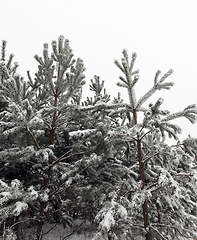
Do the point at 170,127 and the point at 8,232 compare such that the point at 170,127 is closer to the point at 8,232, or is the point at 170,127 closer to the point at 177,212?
the point at 177,212

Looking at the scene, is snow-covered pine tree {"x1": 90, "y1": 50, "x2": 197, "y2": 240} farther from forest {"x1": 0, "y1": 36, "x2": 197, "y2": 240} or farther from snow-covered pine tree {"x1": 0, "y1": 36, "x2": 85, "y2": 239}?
snow-covered pine tree {"x1": 0, "y1": 36, "x2": 85, "y2": 239}

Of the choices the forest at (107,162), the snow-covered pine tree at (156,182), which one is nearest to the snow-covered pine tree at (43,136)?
the forest at (107,162)

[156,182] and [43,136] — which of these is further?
[43,136]

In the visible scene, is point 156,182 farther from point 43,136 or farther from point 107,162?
point 43,136

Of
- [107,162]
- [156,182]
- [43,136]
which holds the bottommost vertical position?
[156,182]

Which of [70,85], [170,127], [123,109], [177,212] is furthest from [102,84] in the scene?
[177,212]

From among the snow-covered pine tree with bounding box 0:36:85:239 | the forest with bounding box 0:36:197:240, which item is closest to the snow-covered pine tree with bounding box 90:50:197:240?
the forest with bounding box 0:36:197:240

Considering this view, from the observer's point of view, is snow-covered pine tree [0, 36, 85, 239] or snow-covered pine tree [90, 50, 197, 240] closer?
snow-covered pine tree [90, 50, 197, 240]

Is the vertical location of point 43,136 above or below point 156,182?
above

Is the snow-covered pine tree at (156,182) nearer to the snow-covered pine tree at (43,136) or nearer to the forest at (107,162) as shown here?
the forest at (107,162)

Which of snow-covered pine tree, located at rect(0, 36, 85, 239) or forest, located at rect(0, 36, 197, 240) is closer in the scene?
forest, located at rect(0, 36, 197, 240)

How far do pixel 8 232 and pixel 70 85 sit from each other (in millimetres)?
3992

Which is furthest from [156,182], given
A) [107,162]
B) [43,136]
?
[43,136]

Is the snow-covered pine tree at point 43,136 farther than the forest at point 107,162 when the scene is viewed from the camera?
Yes
